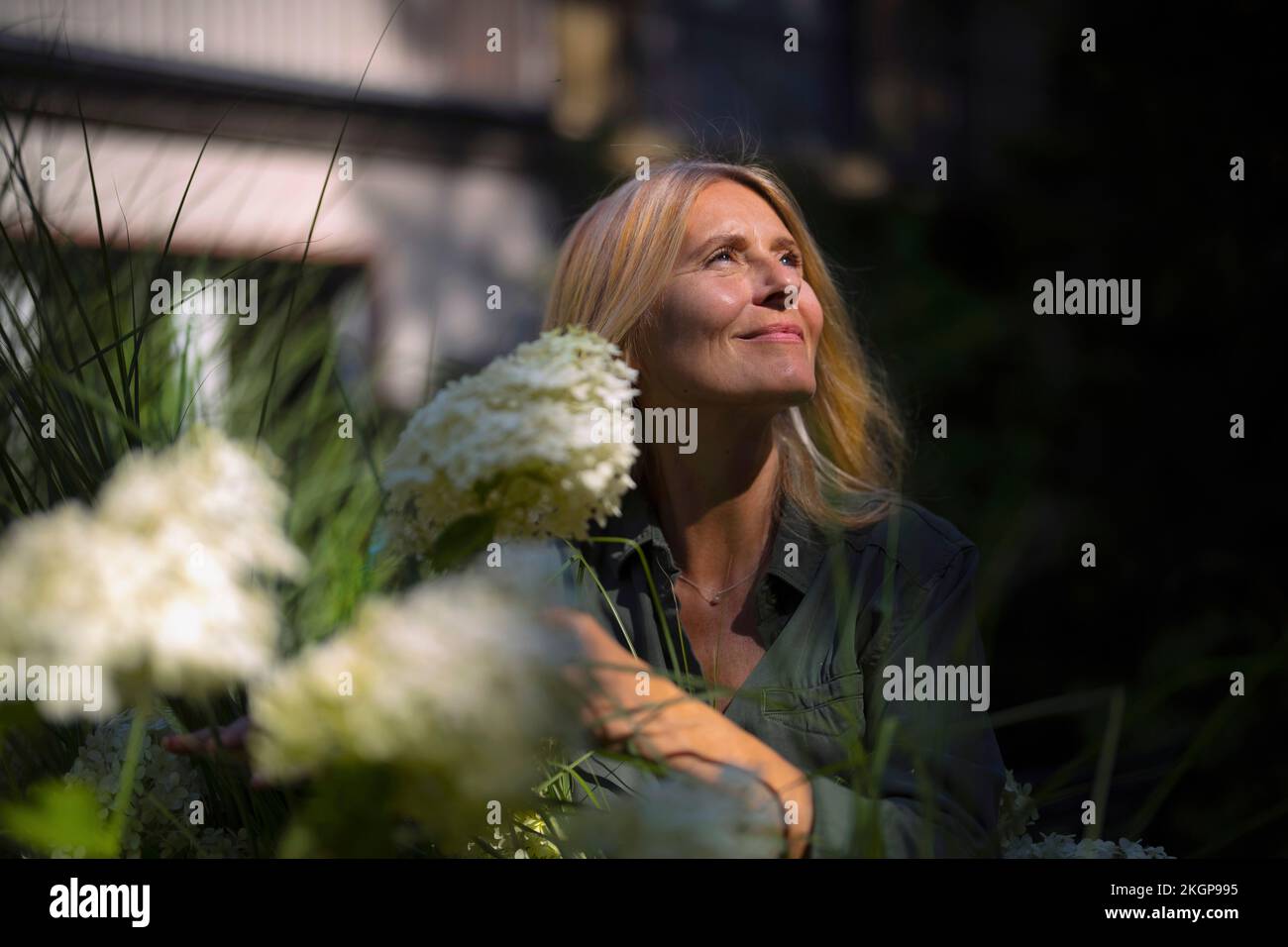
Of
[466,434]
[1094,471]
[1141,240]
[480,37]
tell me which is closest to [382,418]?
[466,434]

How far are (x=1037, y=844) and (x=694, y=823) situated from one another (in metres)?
0.39

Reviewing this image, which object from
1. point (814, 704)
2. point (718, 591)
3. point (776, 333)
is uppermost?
point (776, 333)

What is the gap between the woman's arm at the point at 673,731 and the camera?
2.07 feet

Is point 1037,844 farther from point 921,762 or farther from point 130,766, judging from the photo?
point 130,766

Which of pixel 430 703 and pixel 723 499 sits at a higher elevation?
pixel 723 499

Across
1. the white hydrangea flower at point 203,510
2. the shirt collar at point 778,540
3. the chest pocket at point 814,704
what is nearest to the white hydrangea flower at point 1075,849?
the chest pocket at point 814,704

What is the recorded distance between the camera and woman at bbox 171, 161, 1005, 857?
93 centimetres

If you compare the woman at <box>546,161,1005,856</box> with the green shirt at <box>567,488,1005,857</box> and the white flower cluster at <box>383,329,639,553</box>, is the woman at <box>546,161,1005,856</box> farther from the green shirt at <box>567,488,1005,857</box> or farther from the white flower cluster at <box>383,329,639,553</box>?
the white flower cluster at <box>383,329,639,553</box>

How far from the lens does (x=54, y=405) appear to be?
2.88ft

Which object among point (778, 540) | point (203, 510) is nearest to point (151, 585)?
point (203, 510)

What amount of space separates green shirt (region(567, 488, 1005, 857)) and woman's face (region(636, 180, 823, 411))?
16cm

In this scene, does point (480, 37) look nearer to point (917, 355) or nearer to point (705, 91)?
point (705, 91)

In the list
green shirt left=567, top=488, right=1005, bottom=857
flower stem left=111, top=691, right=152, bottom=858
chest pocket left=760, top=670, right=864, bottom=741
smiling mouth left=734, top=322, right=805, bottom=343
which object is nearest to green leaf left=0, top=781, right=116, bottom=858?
flower stem left=111, top=691, right=152, bottom=858

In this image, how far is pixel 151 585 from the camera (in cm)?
51
